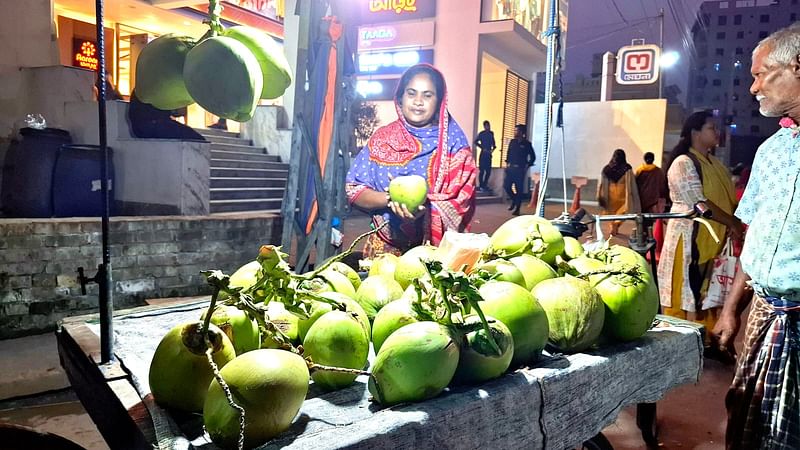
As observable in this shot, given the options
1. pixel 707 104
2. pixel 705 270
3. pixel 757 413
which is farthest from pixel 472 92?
pixel 707 104

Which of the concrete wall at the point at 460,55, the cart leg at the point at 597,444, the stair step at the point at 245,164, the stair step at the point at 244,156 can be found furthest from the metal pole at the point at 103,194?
the concrete wall at the point at 460,55

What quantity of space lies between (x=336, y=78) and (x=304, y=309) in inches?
167

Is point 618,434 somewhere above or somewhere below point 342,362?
below

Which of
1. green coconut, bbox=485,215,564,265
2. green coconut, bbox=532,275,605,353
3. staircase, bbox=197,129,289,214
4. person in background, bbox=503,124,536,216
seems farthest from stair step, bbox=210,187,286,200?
green coconut, bbox=532,275,605,353

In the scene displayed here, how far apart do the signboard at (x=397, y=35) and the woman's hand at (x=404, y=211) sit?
11909 mm

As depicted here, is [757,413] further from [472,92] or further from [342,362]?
[472,92]

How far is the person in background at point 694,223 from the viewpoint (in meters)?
4.15

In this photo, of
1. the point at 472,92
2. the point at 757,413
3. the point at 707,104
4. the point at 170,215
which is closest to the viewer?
the point at 757,413

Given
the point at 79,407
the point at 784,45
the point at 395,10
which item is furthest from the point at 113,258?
the point at 395,10

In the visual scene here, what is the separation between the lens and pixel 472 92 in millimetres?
13805

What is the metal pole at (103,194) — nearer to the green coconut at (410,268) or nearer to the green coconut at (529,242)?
the green coconut at (410,268)

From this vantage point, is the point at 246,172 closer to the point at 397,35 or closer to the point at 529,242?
the point at 529,242

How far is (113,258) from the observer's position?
478 cm

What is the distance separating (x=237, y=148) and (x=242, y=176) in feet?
3.31
